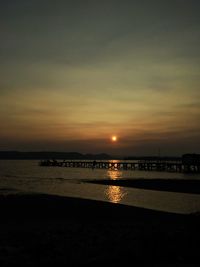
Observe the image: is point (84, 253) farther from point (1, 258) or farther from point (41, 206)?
point (41, 206)

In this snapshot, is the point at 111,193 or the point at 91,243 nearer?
the point at 91,243

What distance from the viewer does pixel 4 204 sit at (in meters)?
21.8

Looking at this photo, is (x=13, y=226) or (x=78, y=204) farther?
(x=78, y=204)

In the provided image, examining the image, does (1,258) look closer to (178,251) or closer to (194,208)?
(178,251)

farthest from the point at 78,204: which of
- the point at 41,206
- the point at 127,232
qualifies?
the point at 127,232

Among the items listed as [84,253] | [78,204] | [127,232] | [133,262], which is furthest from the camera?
[78,204]

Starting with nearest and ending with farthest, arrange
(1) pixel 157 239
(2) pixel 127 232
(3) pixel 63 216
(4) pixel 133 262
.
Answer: (4) pixel 133 262
(1) pixel 157 239
(2) pixel 127 232
(3) pixel 63 216

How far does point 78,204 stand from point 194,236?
1254 centimetres

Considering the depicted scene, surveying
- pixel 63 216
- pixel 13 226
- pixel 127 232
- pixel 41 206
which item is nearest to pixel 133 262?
pixel 127 232

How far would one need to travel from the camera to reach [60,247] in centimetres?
1059

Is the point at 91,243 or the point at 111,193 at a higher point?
the point at 91,243

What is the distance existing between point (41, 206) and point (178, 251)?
42.0 feet

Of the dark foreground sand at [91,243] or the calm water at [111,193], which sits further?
the calm water at [111,193]

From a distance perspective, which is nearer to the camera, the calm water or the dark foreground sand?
the dark foreground sand
